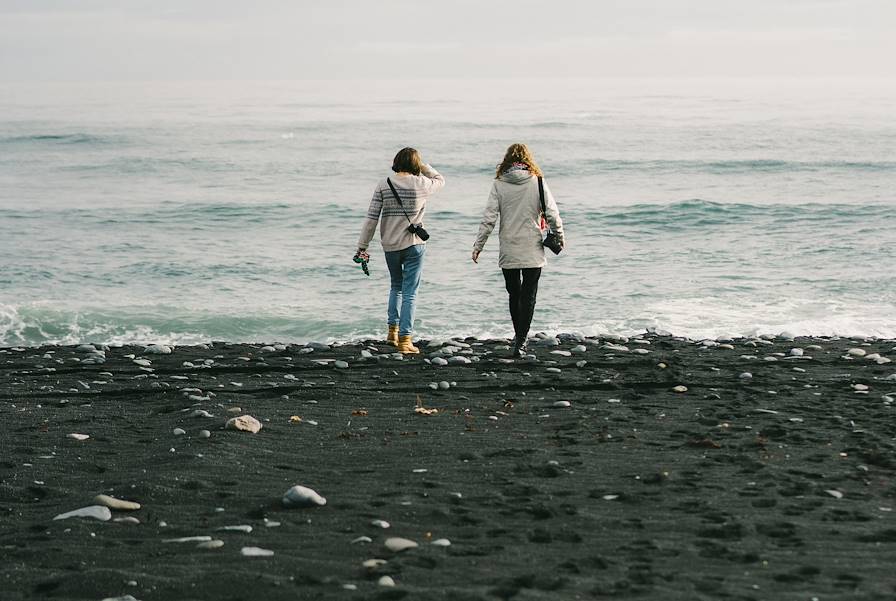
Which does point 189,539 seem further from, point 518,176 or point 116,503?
point 518,176

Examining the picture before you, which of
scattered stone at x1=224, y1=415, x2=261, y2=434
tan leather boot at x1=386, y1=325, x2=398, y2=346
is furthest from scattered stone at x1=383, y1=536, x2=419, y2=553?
tan leather boot at x1=386, y1=325, x2=398, y2=346

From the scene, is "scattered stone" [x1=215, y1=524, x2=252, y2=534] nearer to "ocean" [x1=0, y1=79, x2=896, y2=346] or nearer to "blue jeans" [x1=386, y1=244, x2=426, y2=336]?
"blue jeans" [x1=386, y1=244, x2=426, y2=336]

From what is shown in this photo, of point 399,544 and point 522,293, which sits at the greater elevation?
point 522,293

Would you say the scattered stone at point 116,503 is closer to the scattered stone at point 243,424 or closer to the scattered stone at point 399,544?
the scattered stone at point 399,544

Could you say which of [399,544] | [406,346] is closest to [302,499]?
[399,544]

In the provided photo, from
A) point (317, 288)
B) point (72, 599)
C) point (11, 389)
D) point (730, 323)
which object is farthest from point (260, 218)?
point (72, 599)

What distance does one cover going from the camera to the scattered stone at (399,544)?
4488 mm

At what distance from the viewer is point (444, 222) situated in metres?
27.0

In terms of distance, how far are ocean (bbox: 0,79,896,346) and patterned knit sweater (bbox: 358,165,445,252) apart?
375 cm

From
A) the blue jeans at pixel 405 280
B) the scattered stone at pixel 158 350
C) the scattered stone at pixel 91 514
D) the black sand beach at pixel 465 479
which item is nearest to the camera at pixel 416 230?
the blue jeans at pixel 405 280

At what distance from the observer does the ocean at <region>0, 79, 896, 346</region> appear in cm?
1531

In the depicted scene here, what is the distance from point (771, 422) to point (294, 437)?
3.38 meters

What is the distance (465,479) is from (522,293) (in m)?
4.53

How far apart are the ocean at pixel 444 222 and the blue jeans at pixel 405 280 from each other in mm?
3195
